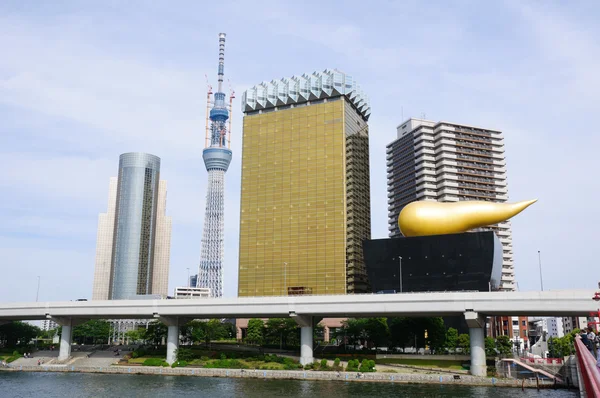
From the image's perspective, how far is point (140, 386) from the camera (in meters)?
60.6

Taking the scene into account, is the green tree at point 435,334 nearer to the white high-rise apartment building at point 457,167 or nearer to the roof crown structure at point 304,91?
the roof crown structure at point 304,91

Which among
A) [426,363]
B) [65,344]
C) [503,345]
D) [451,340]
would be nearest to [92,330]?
[65,344]

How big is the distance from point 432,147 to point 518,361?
11640 cm

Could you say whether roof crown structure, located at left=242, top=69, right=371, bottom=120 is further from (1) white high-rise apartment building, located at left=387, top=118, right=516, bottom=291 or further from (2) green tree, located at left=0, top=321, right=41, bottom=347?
(2) green tree, located at left=0, top=321, right=41, bottom=347

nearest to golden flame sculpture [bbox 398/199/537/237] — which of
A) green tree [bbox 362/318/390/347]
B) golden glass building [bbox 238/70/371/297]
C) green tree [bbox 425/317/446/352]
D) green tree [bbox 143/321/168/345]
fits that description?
green tree [bbox 425/317/446/352]

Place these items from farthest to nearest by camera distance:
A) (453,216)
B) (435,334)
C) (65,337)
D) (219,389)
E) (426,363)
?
(453,216) < (65,337) < (435,334) < (426,363) < (219,389)

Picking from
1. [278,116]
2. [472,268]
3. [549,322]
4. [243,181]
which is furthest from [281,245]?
[549,322]

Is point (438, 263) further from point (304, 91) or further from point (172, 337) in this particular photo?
point (304, 91)

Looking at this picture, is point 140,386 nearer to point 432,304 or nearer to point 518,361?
point 432,304

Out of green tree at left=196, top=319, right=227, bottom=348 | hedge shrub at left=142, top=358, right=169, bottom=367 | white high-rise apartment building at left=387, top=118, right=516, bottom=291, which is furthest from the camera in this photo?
white high-rise apartment building at left=387, top=118, right=516, bottom=291

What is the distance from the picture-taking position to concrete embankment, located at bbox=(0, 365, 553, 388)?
61.2 meters

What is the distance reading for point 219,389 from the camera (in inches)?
2283

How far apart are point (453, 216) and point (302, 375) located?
1503 inches

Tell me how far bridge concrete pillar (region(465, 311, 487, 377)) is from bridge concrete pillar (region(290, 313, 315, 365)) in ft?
67.7
